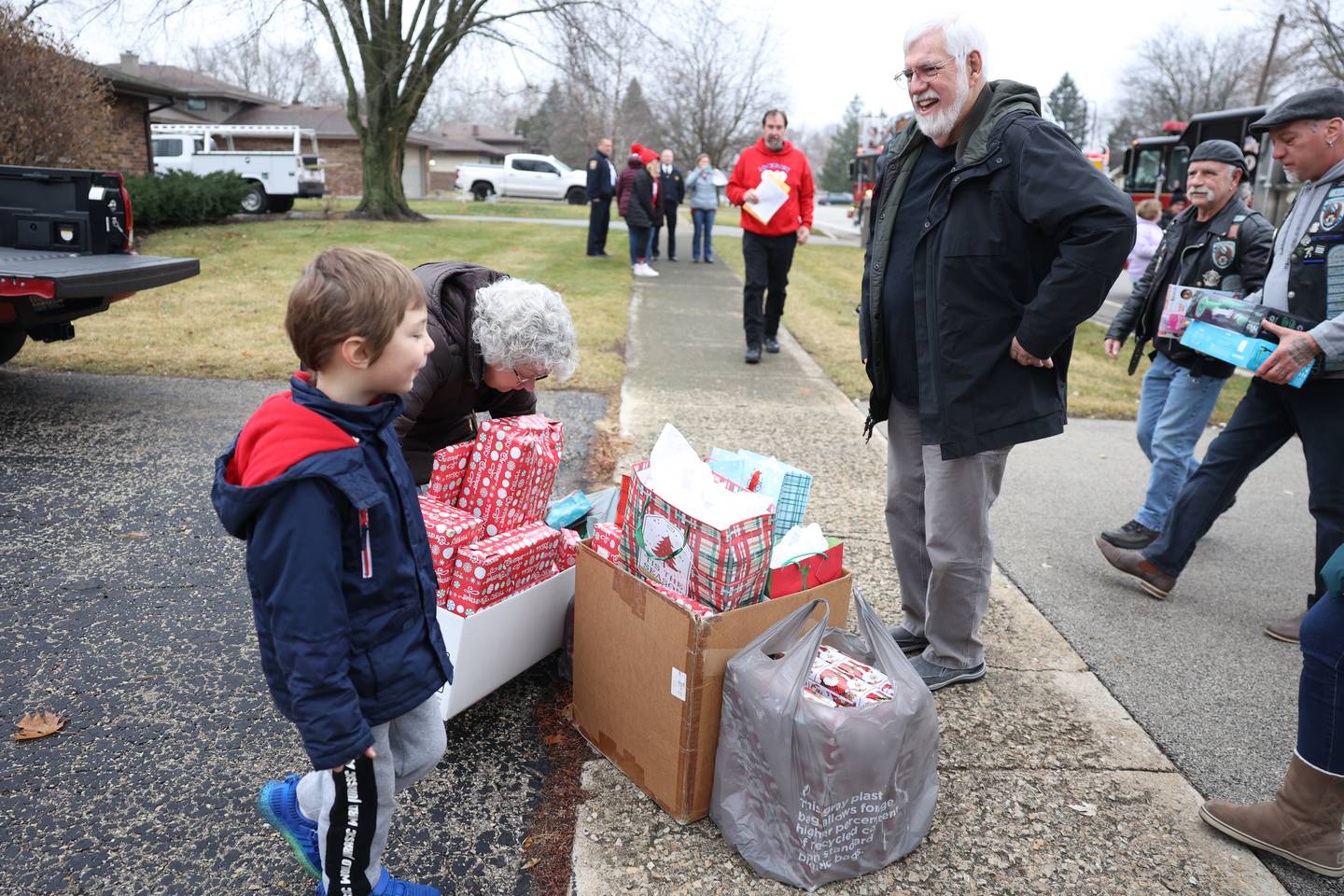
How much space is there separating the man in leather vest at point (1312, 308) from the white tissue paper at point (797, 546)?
1866mm

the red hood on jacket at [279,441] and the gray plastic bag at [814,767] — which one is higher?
the red hood on jacket at [279,441]

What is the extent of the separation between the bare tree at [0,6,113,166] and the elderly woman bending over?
11.9m

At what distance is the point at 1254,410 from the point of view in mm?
3623

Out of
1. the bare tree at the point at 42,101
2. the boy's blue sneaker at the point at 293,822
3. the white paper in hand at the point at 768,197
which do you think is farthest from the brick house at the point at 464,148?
the boy's blue sneaker at the point at 293,822

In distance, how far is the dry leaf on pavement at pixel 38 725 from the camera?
2588 mm

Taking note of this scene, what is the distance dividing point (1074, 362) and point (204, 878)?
29.7 ft

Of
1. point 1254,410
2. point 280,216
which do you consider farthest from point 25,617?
point 280,216

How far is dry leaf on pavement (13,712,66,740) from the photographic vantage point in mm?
2588

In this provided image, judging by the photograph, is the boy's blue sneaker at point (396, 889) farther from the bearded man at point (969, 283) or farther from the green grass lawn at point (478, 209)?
the green grass lawn at point (478, 209)

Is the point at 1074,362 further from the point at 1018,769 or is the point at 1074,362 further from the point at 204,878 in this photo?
the point at 204,878

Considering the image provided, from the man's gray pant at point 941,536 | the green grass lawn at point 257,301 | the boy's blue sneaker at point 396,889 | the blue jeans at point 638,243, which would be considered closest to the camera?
the boy's blue sneaker at point 396,889

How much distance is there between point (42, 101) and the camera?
12.3 m

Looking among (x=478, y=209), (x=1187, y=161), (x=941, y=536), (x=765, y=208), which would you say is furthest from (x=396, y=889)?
(x=478, y=209)

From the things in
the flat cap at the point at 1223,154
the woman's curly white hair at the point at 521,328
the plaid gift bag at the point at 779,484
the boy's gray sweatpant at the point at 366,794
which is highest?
the flat cap at the point at 1223,154
